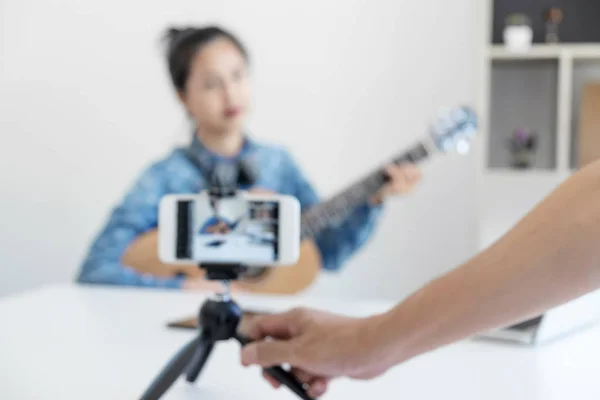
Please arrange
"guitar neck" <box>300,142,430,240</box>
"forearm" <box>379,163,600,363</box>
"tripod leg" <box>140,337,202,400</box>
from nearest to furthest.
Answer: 1. "forearm" <box>379,163,600,363</box>
2. "tripod leg" <box>140,337,202,400</box>
3. "guitar neck" <box>300,142,430,240</box>

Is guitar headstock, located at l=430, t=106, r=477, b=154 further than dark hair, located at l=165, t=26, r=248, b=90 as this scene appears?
No

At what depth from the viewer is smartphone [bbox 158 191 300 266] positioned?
0.76 m

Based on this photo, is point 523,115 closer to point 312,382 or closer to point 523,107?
point 523,107

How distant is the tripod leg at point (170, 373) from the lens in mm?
749

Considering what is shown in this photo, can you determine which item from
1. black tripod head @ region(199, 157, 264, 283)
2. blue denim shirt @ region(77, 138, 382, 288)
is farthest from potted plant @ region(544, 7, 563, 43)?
black tripod head @ region(199, 157, 264, 283)

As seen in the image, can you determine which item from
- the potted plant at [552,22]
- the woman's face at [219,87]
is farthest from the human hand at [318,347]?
the potted plant at [552,22]

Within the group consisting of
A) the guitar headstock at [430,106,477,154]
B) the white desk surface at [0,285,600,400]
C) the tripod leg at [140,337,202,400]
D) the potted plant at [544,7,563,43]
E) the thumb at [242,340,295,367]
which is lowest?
the white desk surface at [0,285,600,400]

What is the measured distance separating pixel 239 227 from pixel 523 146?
67.2 inches

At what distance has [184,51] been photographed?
7.47 feet

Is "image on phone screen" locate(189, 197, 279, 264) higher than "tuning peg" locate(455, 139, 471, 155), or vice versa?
"tuning peg" locate(455, 139, 471, 155)

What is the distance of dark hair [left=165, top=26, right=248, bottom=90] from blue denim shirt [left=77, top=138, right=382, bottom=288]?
0.24 metres

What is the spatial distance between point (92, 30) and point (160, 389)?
74.2 inches

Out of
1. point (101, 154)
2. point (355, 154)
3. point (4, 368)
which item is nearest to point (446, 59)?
point (355, 154)

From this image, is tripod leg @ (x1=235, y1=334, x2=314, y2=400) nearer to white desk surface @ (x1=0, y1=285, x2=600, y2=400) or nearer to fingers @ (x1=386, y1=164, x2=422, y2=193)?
white desk surface @ (x1=0, y1=285, x2=600, y2=400)
